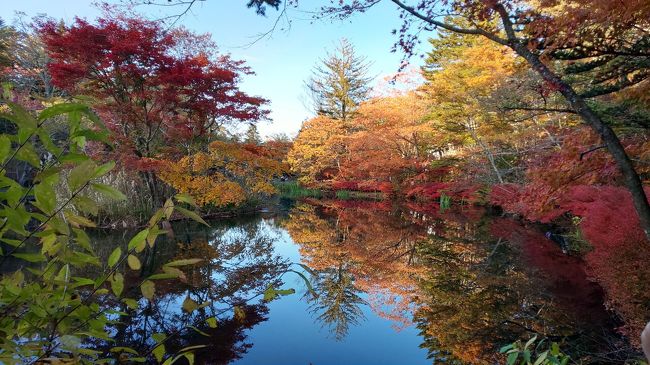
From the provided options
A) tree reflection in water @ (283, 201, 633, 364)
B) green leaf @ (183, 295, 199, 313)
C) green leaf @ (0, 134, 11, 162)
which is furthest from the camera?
tree reflection in water @ (283, 201, 633, 364)

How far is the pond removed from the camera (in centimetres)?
344

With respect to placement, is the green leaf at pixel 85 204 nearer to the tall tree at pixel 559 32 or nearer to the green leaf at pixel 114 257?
the green leaf at pixel 114 257

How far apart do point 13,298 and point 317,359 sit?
10.7 ft

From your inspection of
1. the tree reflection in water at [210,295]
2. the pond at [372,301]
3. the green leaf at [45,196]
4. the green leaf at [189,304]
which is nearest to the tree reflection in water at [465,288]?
the pond at [372,301]

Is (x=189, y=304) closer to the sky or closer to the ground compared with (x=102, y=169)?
closer to the ground

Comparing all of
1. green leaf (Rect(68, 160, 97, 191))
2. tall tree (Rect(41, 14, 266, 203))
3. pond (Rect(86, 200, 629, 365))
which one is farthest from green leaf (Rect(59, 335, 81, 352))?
tall tree (Rect(41, 14, 266, 203))

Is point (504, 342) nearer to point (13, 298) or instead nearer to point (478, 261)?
point (478, 261)

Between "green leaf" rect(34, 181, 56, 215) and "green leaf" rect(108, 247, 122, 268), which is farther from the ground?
"green leaf" rect(34, 181, 56, 215)

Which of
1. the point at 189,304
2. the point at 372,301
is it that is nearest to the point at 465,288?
the point at 372,301

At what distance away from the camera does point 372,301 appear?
4801 mm

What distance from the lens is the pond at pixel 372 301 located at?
344cm

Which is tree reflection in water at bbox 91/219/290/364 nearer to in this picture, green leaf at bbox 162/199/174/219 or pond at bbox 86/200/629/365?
pond at bbox 86/200/629/365

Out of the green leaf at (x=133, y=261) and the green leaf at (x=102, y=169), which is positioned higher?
the green leaf at (x=102, y=169)

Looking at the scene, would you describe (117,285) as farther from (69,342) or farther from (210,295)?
(210,295)
